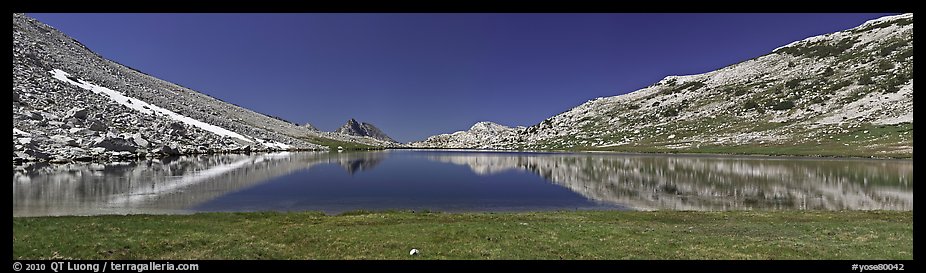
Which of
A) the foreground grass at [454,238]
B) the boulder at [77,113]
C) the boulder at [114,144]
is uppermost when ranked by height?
the boulder at [77,113]

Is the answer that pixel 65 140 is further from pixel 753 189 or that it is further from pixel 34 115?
pixel 753 189

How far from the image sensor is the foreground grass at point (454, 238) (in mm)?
18439

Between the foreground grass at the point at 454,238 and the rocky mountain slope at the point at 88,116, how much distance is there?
6609cm

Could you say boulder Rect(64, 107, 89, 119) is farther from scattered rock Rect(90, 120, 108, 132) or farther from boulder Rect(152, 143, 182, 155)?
boulder Rect(152, 143, 182, 155)

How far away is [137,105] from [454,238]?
164825mm

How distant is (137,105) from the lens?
141750mm

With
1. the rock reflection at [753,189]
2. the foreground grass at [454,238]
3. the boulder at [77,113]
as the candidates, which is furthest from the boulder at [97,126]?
the rock reflection at [753,189]

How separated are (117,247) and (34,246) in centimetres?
332

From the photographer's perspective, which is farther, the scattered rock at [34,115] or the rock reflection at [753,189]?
the scattered rock at [34,115]

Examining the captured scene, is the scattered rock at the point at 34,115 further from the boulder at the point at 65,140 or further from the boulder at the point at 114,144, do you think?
the boulder at the point at 114,144

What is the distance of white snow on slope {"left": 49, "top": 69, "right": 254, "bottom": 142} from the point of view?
439ft

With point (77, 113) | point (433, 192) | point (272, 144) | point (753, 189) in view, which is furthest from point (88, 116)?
point (753, 189)

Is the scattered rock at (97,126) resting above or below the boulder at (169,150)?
above

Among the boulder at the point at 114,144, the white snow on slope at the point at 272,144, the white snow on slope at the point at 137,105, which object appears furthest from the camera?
the white snow on slope at the point at 272,144
